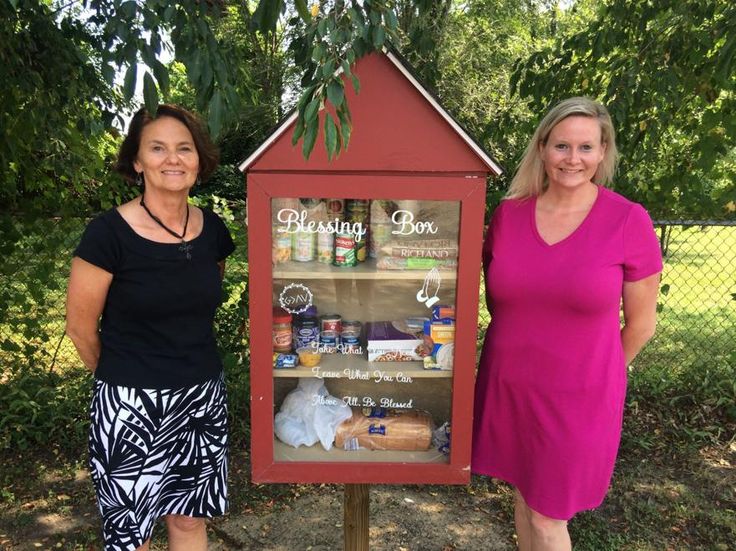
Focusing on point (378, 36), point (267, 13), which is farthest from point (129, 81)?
point (378, 36)

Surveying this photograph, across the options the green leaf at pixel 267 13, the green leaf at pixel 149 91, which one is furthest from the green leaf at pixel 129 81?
the green leaf at pixel 267 13

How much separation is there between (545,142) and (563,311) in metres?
0.59

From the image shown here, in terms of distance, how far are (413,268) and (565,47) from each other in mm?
1961

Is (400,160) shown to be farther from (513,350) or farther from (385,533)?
(385,533)

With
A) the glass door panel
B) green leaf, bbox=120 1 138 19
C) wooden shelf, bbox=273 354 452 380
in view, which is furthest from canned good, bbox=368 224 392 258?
green leaf, bbox=120 1 138 19

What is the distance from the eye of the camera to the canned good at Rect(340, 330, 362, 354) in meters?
2.22

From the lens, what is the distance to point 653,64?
9.72 feet

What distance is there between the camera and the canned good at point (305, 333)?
215cm

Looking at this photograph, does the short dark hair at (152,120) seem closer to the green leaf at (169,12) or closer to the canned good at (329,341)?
the green leaf at (169,12)

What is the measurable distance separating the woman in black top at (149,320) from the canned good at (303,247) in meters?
0.28

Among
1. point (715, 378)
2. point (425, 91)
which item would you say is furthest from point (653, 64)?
point (715, 378)

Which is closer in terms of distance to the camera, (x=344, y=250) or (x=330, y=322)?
(x=344, y=250)

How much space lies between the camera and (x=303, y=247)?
203cm

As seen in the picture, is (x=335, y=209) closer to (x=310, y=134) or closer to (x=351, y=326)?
(x=351, y=326)
